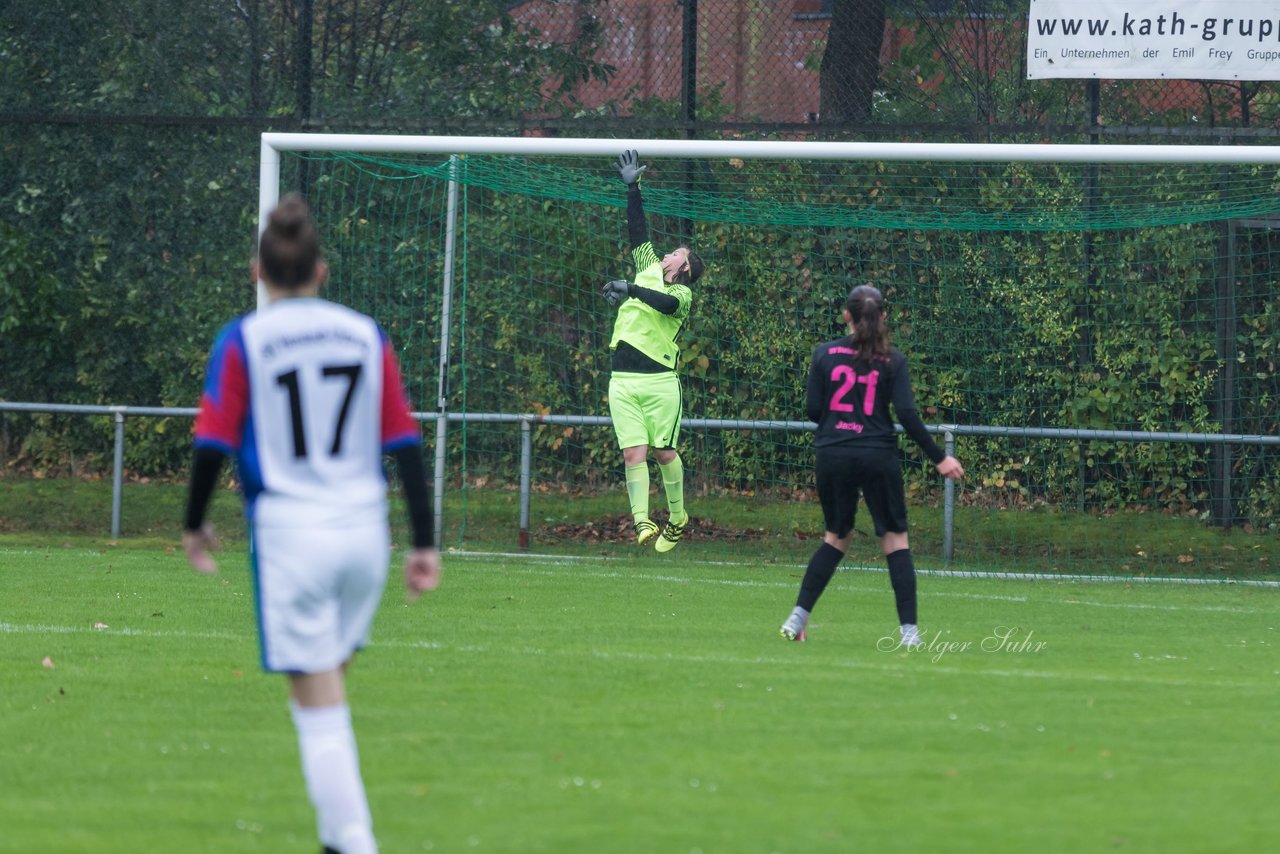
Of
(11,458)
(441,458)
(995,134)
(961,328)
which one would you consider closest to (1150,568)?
(961,328)

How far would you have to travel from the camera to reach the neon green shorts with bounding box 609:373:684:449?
1223 centimetres

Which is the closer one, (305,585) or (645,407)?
(305,585)

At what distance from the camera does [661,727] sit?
6418 mm

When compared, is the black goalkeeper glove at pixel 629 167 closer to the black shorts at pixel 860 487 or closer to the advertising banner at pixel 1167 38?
the black shorts at pixel 860 487

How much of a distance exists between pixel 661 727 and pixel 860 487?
239cm

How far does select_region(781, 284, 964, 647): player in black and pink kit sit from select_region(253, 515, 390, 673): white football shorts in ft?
14.2

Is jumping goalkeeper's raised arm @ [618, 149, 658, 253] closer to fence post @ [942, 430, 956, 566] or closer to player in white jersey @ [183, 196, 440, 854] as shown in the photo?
fence post @ [942, 430, 956, 566]

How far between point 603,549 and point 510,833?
361 inches

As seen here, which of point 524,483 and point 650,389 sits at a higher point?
point 650,389

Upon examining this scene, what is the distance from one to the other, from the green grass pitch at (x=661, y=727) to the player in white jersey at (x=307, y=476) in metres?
0.61

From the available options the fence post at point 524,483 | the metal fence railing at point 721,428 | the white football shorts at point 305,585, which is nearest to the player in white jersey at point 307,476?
the white football shorts at point 305,585

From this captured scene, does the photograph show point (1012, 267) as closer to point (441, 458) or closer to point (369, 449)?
point (441, 458)

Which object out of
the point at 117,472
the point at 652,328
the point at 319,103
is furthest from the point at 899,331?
the point at 117,472

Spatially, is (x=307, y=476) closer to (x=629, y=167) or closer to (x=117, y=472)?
(x=629, y=167)
